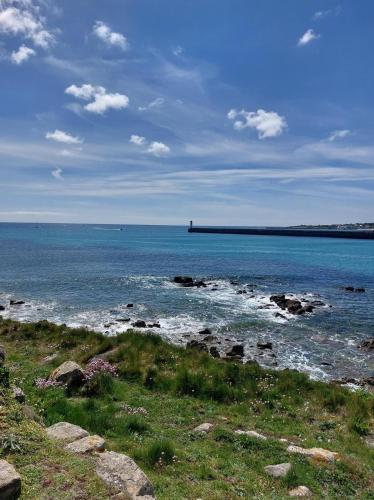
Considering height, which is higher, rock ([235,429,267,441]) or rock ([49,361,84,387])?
rock ([49,361,84,387])

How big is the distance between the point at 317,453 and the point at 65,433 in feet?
23.1

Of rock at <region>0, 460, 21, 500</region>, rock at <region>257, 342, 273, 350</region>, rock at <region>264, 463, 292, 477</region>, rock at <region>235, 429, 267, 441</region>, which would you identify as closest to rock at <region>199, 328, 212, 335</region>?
rock at <region>257, 342, 273, 350</region>

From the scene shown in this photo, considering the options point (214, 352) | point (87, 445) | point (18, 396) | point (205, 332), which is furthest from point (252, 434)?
point (205, 332)

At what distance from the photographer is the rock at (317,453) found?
412 inches

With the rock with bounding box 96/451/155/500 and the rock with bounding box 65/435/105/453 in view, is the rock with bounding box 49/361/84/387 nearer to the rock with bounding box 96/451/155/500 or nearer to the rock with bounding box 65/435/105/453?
Answer: the rock with bounding box 65/435/105/453

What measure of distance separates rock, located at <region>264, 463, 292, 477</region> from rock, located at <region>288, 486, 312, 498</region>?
534 millimetres

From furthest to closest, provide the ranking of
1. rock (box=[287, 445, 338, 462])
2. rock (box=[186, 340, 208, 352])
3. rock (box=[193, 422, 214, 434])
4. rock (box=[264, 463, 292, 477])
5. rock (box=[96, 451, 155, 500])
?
rock (box=[186, 340, 208, 352])
rock (box=[193, 422, 214, 434])
rock (box=[287, 445, 338, 462])
rock (box=[264, 463, 292, 477])
rock (box=[96, 451, 155, 500])

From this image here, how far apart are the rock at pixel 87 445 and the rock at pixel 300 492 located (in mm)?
4646

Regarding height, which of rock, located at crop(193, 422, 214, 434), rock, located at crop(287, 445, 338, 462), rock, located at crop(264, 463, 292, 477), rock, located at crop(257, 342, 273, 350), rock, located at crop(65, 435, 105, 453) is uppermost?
rock, located at crop(65, 435, 105, 453)

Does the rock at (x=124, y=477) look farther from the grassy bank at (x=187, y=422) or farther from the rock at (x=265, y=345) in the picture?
the rock at (x=265, y=345)

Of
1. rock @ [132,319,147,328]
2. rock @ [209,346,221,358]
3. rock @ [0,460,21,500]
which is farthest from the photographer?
rock @ [132,319,147,328]

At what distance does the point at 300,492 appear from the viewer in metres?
8.89

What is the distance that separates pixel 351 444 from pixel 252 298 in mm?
35094

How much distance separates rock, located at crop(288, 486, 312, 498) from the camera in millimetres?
8781
